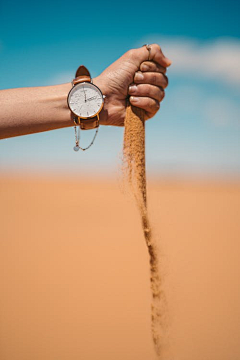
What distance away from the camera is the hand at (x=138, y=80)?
7.93 feet

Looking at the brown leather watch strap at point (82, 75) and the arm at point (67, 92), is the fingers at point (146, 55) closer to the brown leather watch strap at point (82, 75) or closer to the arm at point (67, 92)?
the arm at point (67, 92)

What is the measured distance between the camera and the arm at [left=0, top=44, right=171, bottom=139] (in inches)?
93.9

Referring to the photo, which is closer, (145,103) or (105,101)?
(145,103)

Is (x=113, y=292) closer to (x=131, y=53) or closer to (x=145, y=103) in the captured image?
(x=145, y=103)

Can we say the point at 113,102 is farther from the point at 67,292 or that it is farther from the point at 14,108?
the point at 67,292

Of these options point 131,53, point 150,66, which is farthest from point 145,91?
point 131,53

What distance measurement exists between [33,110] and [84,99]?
1.54 feet

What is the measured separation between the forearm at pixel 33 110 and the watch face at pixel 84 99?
5.1 inches

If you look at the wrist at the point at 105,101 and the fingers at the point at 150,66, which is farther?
the wrist at the point at 105,101

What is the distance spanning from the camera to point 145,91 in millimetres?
2430

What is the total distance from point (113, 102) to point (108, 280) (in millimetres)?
4807

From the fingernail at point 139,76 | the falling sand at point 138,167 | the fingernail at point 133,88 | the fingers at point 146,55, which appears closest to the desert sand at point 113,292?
the falling sand at point 138,167

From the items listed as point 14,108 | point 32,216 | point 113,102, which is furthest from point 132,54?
point 32,216

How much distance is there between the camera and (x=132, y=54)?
2414 millimetres
